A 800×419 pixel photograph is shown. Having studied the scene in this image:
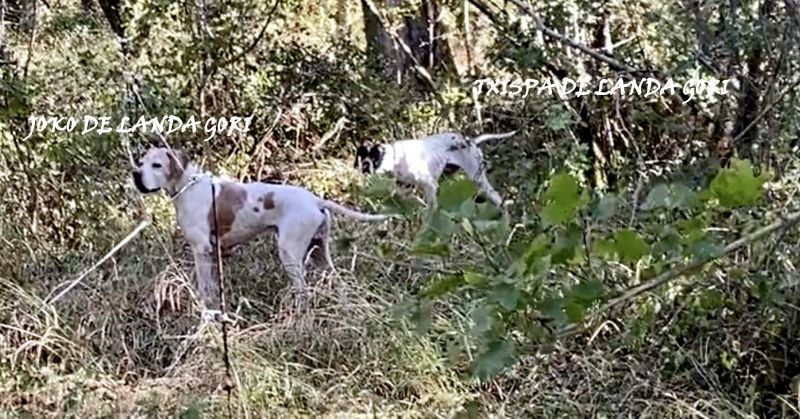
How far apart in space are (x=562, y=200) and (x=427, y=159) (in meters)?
3.72

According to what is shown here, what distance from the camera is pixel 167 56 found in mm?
5488

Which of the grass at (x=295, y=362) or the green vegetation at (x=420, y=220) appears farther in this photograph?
the grass at (x=295, y=362)

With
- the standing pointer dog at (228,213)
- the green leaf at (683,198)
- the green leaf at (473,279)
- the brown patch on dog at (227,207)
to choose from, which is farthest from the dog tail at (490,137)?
the green leaf at (473,279)

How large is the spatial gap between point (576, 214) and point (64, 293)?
2.97 metres

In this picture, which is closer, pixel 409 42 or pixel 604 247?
pixel 604 247

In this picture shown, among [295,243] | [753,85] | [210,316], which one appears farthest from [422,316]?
[753,85]

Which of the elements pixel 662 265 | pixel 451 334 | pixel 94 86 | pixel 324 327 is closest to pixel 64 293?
pixel 324 327

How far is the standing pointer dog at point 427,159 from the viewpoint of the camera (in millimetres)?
4828

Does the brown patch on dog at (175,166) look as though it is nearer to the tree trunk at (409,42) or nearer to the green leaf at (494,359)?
the tree trunk at (409,42)

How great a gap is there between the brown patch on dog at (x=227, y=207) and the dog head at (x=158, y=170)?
0.17 metres

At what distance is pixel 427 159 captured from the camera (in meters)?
4.94

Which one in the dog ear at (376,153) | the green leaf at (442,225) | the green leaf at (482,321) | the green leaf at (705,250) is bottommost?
the dog ear at (376,153)

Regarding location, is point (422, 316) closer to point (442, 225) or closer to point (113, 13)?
point (442, 225)

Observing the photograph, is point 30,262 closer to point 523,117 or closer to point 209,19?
point 209,19
